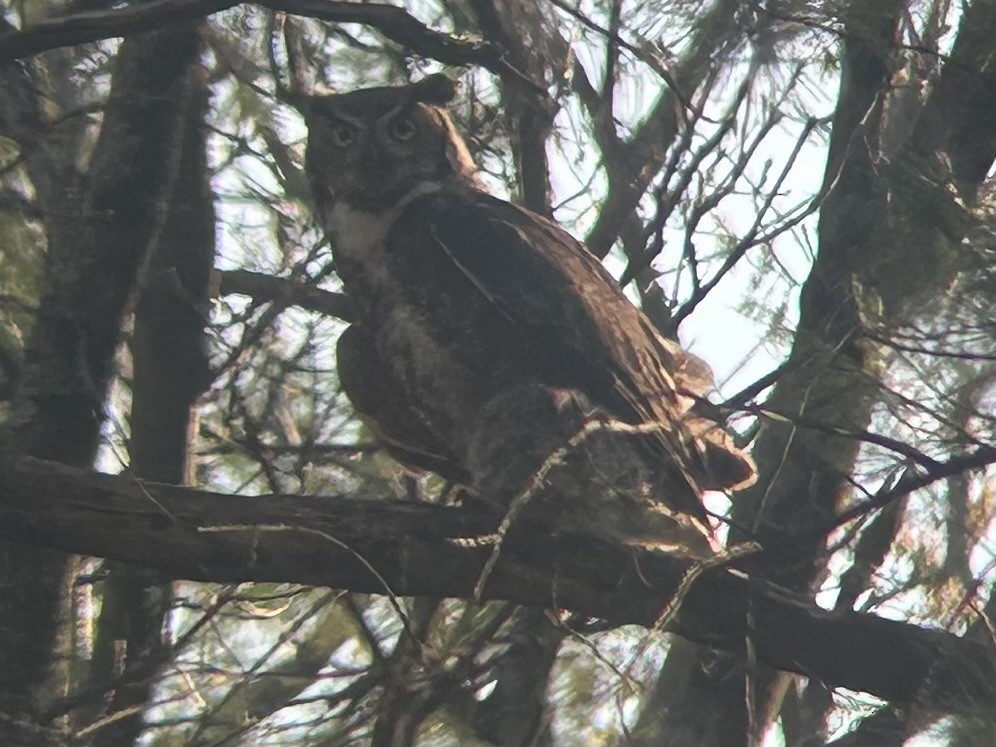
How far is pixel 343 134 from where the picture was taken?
10.8 feet

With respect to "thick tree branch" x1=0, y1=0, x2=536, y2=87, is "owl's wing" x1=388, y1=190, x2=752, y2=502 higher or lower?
lower

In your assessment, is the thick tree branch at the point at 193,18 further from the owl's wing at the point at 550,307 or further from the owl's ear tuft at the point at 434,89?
the owl's ear tuft at the point at 434,89

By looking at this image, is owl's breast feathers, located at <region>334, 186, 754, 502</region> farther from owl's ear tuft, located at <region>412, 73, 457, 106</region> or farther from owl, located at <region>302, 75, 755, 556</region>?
owl's ear tuft, located at <region>412, 73, 457, 106</region>

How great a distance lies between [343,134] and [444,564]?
1489 millimetres

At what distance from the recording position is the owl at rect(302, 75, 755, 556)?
2.84m

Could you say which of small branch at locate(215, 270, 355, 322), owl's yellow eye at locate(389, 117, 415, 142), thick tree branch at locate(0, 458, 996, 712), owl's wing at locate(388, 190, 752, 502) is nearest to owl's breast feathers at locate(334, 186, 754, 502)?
owl's wing at locate(388, 190, 752, 502)

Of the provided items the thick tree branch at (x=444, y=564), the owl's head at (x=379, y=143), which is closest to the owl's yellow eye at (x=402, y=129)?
the owl's head at (x=379, y=143)

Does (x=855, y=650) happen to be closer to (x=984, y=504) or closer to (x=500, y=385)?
(x=984, y=504)

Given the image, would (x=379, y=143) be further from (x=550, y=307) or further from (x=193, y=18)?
(x=193, y=18)

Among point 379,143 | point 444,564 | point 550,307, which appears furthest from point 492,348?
point 444,564

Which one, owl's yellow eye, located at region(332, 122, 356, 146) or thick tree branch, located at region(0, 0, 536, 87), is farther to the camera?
owl's yellow eye, located at region(332, 122, 356, 146)

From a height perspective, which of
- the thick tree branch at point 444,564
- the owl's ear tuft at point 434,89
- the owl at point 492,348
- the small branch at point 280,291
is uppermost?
the owl's ear tuft at point 434,89

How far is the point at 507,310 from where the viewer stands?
298 cm

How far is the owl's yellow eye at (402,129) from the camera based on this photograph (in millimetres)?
3307
